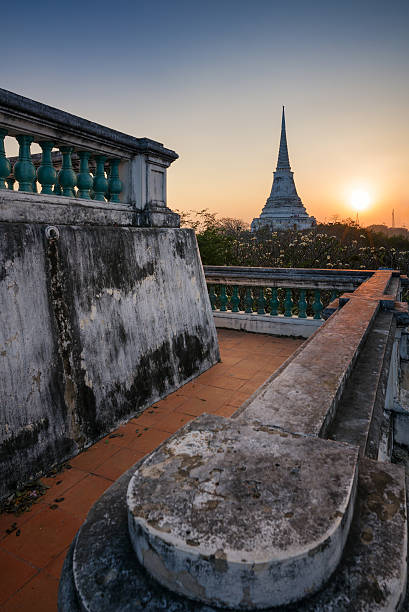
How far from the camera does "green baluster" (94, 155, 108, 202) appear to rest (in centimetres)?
346

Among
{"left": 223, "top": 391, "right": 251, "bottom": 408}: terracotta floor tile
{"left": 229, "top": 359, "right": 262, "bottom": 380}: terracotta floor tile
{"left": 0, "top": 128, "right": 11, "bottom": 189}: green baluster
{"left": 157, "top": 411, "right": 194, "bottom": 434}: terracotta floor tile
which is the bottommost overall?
{"left": 223, "top": 391, "right": 251, "bottom": 408}: terracotta floor tile

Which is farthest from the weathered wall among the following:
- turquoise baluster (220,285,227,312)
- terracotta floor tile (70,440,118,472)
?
turquoise baluster (220,285,227,312)

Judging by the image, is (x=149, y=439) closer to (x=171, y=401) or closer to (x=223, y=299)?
(x=171, y=401)

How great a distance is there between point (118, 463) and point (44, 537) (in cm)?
67

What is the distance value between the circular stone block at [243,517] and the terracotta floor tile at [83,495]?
1.45 m

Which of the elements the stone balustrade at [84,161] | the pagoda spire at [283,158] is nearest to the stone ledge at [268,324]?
the stone balustrade at [84,161]

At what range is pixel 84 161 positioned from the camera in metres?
3.30

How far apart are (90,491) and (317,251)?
30.3ft

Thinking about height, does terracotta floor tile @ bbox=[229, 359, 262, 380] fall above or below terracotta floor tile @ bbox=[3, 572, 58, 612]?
above

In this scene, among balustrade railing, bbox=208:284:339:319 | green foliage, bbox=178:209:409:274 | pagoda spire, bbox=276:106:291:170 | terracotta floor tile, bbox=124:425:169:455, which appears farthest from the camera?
pagoda spire, bbox=276:106:291:170

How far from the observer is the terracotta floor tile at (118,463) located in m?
2.43

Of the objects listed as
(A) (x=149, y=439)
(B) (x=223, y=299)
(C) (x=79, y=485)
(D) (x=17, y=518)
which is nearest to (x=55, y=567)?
(D) (x=17, y=518)

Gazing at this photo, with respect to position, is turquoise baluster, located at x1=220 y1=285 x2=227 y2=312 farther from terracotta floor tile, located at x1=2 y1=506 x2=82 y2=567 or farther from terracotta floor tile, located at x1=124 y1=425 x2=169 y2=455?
terracotta floor tile, located at x1=2 y1=506 x2=82 y2=567

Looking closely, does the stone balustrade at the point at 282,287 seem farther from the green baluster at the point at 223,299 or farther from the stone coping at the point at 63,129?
the stone coping at the point at 63,129
